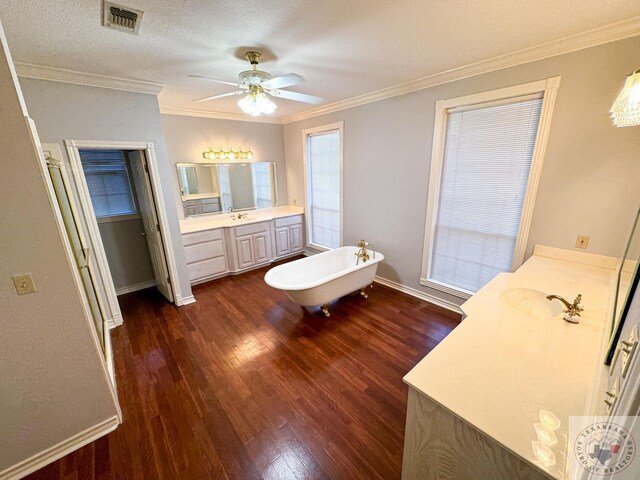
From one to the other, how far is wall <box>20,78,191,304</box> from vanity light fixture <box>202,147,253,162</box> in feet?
3.77

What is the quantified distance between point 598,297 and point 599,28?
1.78 m

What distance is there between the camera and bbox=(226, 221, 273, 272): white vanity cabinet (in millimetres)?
3914

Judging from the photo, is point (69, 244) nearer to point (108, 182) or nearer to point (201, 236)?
point (201, 236)

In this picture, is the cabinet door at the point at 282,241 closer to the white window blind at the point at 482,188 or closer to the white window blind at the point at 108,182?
the white window blind at the point at 108,182

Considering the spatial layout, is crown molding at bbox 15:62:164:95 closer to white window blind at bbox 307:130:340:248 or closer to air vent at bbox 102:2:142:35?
air vent at bbox 102:2:142:35

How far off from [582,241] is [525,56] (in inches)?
61.2

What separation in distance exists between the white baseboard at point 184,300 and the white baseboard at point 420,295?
2.53 metres

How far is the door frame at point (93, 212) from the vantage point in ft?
7.73

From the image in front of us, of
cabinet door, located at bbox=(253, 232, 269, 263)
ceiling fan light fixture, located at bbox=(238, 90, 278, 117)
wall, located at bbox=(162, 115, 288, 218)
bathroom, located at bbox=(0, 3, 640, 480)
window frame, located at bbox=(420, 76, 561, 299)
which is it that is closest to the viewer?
bathroom, located at bbox=(0, 3, 640, 480)

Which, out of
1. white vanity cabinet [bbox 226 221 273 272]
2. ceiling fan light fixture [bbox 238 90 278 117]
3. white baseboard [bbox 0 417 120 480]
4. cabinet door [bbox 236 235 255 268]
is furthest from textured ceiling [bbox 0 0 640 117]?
white baseboard [bbox 0 417 120 480]

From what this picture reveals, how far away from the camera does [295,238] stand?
4727 mm

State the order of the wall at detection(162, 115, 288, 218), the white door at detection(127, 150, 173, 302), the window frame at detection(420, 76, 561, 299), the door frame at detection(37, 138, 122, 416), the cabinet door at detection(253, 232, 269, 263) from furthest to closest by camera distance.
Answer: the cabinet door at detection(253, 232, 269, 263)
the wall at detection(162, 115, 288, 218)
the white door at detection(127, 150, 173, 302)
the window frame at detection(420, 76, 561, 299)
the door frame at detection(37, 138, 122, 416)

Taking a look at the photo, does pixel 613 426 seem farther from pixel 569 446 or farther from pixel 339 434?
pixel 339 434

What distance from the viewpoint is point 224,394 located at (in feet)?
6.25
